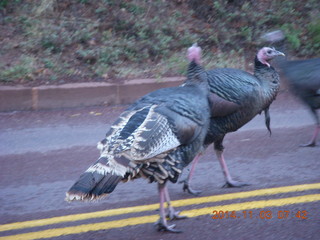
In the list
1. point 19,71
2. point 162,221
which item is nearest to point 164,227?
point 162,221

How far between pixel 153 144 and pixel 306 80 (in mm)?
2974

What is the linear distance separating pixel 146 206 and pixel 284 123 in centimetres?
334

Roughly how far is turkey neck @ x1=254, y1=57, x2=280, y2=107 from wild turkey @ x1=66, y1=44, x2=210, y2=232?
970 mm

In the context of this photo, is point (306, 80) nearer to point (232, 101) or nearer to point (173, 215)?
point (232, 101)

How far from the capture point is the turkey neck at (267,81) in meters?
4.74

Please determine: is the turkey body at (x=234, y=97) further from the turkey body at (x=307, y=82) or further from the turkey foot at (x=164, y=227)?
the turkey body at (x=307, y=82)

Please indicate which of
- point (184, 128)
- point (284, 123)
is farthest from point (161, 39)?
point (184, 128)

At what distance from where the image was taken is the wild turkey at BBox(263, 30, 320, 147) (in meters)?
5.71

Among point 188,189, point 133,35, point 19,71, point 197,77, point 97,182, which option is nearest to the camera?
point 97,182

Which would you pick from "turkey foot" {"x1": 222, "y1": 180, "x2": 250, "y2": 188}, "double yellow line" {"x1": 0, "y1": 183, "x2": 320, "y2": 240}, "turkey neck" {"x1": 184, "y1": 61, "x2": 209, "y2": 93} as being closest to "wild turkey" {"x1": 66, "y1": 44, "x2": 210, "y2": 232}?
"turkey neck" {"x1": 184, "y1": 61, "x2": 209, "y2": 93}

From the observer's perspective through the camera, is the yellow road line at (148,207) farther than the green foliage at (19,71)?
No

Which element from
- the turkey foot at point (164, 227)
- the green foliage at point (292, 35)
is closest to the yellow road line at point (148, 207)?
the turkey foot at point (164, 227)
